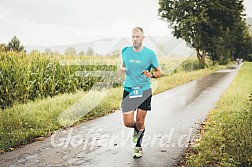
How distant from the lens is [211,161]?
4.62 m

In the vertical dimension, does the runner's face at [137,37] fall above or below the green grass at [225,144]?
above

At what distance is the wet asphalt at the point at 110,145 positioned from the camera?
4703mm

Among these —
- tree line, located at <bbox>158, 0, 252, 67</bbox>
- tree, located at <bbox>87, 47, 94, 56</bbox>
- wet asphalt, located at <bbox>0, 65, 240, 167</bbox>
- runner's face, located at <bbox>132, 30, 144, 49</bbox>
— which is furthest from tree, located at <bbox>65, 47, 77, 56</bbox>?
tree line, located at <bbox>158, 0, 252, 67</bbox>

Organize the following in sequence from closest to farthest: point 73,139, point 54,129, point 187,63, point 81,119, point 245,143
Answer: point 245,143
point 73,139
point 54,129
point 81,119
point 187,63

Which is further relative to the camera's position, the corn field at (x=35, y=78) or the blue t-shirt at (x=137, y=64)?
the corn field at (x=35, y=78)

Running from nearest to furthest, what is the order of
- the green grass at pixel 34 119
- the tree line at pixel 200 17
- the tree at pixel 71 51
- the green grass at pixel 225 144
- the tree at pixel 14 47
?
the green grass at pixel 225 144
the green grass at pixel 34 119
the tree at pixel 14 47
the tree at pixel 71 51
the tree line at pixel 200 17

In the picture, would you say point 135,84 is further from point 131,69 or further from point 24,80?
point 24,80

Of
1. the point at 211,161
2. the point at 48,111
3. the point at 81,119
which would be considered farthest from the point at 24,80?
the point at 211,161

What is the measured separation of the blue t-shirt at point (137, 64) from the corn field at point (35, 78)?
19.4 ft

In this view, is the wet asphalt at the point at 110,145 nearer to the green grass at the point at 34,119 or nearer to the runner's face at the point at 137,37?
the green grass at the point at 34,119

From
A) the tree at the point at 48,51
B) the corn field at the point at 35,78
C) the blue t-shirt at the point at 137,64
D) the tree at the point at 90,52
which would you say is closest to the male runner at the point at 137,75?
the blue t-shirt at the point at 137,64

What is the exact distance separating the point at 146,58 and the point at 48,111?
15.0 ft

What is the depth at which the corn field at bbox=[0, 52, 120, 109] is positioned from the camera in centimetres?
960

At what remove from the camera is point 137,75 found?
477cm
